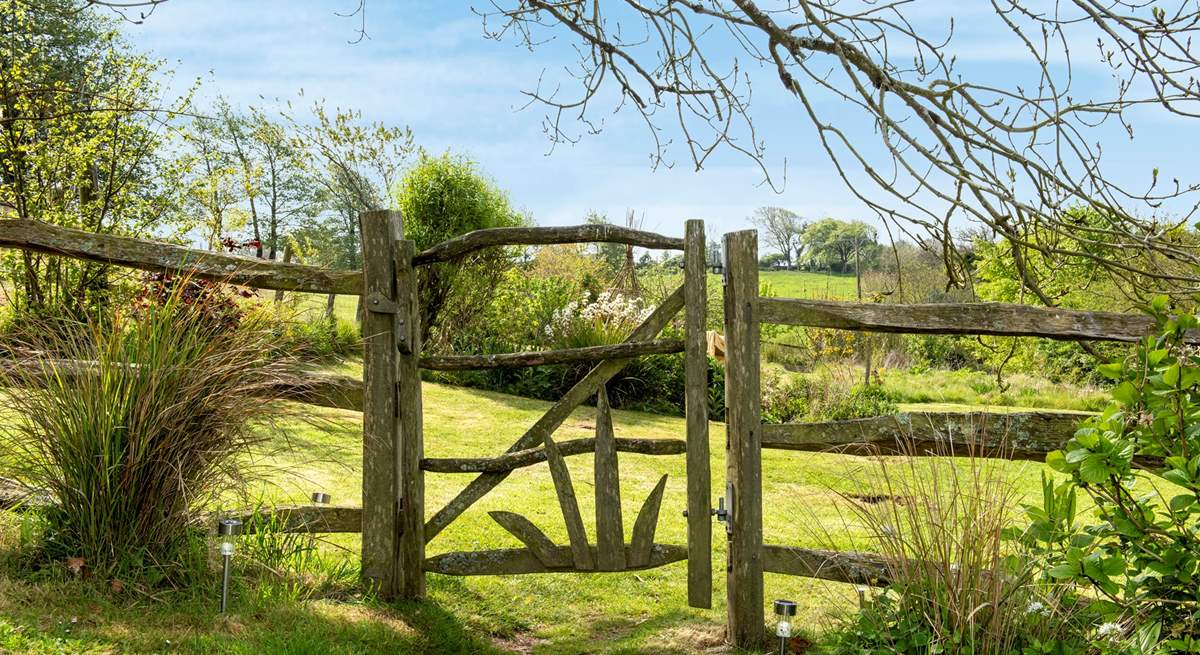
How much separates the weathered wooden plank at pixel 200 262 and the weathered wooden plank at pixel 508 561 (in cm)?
130

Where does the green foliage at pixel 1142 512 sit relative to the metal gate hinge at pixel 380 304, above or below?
below

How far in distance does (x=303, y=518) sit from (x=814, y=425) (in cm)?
230

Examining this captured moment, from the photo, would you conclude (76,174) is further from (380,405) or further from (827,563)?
(827,563)

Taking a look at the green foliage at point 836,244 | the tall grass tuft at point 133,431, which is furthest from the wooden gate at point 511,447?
the green foliage at point 836,244

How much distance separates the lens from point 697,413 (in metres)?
4.00

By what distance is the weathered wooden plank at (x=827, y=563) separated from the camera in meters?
3.97

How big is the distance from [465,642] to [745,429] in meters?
1.52

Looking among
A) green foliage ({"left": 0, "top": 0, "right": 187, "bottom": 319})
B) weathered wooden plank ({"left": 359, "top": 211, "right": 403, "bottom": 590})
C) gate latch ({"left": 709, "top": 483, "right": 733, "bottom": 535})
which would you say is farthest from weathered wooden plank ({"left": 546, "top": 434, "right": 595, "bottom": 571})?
green foliage ({"left": 0, "top": 0, "right": 187, "bottom": 319})

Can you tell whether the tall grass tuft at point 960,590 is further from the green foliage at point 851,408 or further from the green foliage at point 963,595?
the green foliage at point 851,408

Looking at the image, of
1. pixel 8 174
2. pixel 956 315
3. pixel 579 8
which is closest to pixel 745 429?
pixel 956 315

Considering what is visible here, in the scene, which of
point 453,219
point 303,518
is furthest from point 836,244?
point 303,518

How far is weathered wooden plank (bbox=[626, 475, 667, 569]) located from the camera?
4.06 metres

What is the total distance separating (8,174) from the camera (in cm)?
1059

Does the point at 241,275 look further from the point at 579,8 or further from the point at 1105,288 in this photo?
the point at 1105,288
